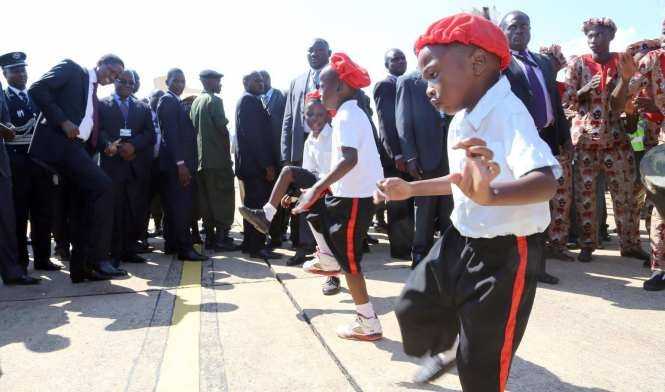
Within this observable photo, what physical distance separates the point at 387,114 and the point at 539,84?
161cm

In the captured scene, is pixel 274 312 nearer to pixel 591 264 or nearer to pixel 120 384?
pixel 120 384

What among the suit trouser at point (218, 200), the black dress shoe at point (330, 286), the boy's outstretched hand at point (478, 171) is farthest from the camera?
the suit trouser at point (218, 200)

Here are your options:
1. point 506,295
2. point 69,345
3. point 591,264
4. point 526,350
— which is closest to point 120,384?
point 69,345

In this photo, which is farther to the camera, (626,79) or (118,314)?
(626,79)

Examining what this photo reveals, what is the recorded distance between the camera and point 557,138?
471 centimetres

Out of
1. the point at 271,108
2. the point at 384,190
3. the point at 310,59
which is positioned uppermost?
the point at 310,59

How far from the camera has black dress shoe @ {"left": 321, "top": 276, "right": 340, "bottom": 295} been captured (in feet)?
13.6

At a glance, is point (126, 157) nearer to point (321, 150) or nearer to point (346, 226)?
point (321, 150)

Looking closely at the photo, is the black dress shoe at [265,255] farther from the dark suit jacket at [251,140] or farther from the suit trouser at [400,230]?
the suit trouser at [400,230]

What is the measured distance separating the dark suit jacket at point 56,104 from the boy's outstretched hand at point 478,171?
4140 mm

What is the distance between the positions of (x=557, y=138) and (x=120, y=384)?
3.91 meters

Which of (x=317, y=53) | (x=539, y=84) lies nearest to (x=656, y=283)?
(x=539, y=84)

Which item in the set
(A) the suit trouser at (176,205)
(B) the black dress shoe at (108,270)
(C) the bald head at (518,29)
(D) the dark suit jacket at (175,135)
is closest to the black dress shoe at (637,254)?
(C) the bald head at (518,29)

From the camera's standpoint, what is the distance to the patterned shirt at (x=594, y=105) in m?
4.99
